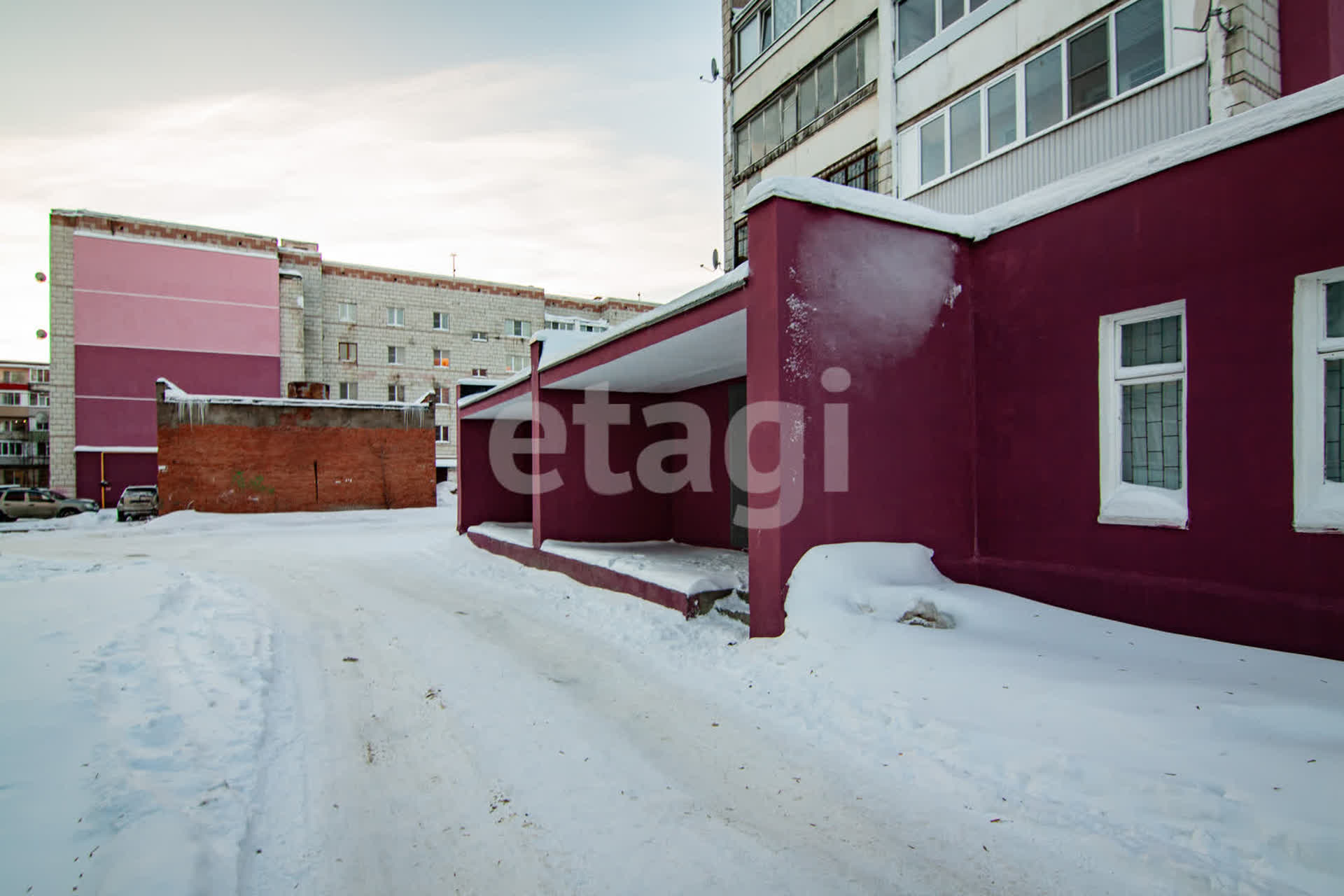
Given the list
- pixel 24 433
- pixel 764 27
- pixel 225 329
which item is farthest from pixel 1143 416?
pixel 24 433

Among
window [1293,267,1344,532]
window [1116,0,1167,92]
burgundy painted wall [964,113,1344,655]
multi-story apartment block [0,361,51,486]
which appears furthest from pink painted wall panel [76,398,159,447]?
window [1293,267,1344,532]

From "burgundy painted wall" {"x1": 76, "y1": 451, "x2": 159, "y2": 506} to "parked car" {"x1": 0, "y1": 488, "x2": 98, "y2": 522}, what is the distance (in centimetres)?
711

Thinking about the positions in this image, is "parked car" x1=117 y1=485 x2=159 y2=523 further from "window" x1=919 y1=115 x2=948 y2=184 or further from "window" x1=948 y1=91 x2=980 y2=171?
"window" x1=948 y1=91 x2=980 y2=171

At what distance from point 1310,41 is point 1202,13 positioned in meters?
1.25

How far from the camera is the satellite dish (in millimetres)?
8195

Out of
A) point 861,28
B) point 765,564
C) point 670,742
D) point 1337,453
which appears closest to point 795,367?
point 765,564

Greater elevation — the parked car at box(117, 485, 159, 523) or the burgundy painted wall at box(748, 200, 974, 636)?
the burgundy painted wall at box(748, 200, 974, 636)

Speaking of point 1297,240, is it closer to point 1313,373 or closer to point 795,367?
point 1313,373

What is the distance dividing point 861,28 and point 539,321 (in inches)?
1254

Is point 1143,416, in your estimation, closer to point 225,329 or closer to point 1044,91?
point 1044,91

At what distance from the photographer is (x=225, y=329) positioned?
3562cm

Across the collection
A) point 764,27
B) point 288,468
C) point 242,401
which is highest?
point 764,27

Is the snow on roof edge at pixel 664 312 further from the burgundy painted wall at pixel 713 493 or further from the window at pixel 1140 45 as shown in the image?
the window at pixel 1140 45

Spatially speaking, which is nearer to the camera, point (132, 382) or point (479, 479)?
point (479, 479)
